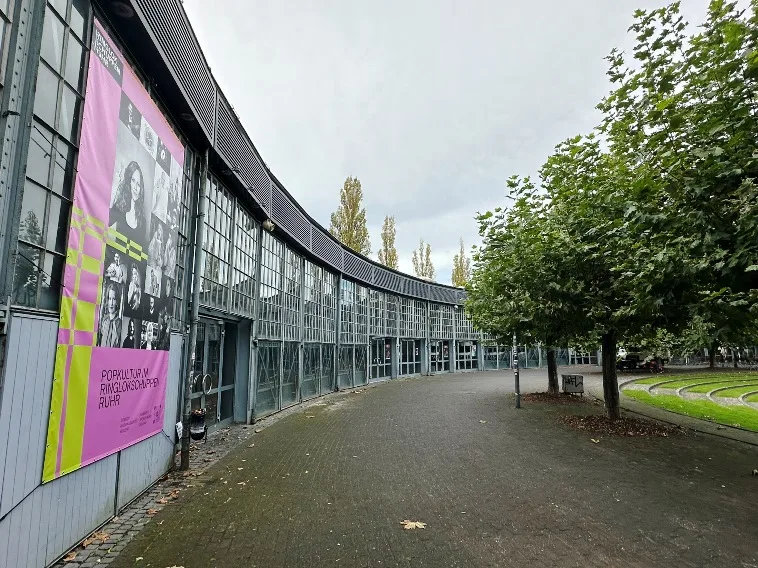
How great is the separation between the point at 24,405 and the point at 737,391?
87.2ft

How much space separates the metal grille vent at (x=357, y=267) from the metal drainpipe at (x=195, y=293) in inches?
513

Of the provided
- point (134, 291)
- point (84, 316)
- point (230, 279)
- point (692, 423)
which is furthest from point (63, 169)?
point (692, 423)

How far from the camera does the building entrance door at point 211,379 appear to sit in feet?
31.9

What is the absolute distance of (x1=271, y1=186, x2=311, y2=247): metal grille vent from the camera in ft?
43.8

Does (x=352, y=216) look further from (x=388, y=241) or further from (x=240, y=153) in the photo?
(x=240, y=153)

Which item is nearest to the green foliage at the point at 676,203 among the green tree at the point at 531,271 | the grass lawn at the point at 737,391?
the green tree at the point at 531,271

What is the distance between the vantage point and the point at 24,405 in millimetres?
3881

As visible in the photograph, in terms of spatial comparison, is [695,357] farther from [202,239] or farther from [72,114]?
[72,114]

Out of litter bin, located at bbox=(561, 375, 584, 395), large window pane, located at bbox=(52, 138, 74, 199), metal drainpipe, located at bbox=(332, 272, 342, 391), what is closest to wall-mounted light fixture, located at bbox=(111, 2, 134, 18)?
large window pane, located at bbox=(52, 138, 74, 199)

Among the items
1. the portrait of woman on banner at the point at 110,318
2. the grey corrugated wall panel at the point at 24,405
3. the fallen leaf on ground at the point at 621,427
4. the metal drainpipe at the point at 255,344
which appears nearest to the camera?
the grey corrugated wall panel at the point at 24,405

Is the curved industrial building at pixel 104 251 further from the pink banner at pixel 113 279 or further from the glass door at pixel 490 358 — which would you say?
the glass door at pixel 490 358

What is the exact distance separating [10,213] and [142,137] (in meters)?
2.77

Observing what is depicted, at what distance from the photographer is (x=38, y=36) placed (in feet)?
13.1

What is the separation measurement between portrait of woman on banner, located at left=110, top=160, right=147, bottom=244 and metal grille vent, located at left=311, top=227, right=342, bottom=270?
442 inches
